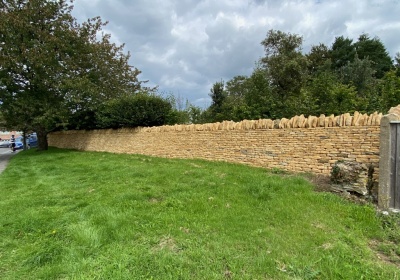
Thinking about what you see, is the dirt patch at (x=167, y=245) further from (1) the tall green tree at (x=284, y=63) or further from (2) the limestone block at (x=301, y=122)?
(1) the tall green tree at (x=284, y=63)

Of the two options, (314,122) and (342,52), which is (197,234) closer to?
(314,122)

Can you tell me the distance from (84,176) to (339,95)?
30.7 feet

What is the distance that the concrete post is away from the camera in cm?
403

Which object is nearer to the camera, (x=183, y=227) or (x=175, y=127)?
(x=183, y=227)

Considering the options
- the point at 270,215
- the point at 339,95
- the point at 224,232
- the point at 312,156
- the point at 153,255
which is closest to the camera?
the point at 153,255

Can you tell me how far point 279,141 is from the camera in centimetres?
693

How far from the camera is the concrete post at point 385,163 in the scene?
403 centimetres

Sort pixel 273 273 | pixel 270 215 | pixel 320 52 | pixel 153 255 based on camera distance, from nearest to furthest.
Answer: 1. pixel 273 273
2. pixel 153 255
3. pixel 270 215
4. pixel 320 52

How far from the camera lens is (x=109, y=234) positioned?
3.27 m

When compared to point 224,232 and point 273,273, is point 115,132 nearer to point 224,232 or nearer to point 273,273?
point 224,232

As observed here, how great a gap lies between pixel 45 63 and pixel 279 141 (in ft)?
42.1

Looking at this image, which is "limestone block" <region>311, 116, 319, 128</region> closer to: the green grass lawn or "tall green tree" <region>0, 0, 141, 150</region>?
the green grass lawn

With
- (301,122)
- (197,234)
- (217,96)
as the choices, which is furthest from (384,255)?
(217,96)

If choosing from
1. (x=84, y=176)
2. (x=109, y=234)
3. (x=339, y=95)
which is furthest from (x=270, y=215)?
(x=339, y=95)
